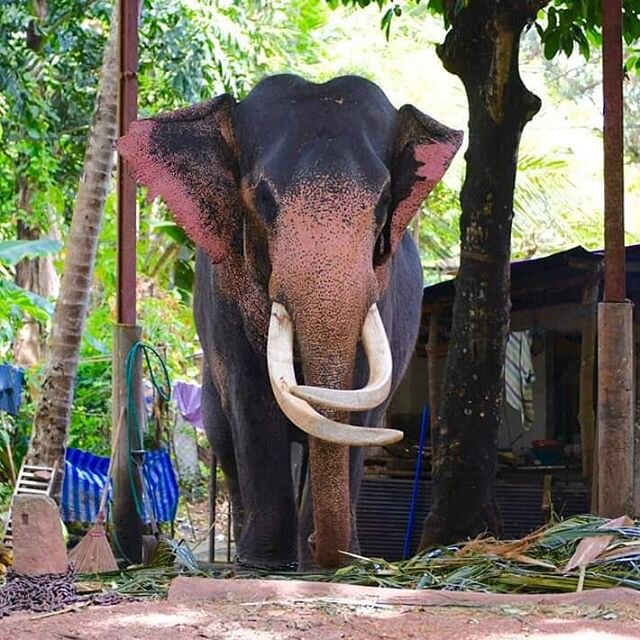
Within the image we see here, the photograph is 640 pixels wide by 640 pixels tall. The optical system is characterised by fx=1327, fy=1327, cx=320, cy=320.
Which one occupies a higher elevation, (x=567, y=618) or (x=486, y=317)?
(x=486, y=317)

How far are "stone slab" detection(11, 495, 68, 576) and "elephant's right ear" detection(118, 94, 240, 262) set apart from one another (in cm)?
138

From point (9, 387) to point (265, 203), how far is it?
308 inches

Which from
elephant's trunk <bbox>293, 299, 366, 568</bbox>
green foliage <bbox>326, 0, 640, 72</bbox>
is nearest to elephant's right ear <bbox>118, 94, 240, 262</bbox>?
elephant's trunk <bbox>293, 299, 366, 568</bbox>

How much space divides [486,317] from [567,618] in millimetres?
3516

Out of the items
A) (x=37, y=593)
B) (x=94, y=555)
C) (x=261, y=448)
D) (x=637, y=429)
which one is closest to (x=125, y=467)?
(x=94, y=555)

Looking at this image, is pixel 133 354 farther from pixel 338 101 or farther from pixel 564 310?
pixel 564 310

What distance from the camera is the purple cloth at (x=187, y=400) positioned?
1756 cm

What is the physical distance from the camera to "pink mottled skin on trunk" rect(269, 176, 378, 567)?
4.75 meters

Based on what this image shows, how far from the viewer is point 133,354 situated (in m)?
7.24

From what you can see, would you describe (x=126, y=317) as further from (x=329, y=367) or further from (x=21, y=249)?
(x=21, y=249)

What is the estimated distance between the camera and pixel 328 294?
4754 millimetres

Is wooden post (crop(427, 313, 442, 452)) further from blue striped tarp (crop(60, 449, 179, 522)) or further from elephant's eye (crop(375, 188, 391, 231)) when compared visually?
elephant's eye (crop(375, 188, 391, 231))

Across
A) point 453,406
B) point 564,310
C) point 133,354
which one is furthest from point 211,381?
point 564,310

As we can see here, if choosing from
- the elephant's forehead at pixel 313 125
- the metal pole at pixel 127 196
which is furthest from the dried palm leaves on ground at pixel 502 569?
the metal pole at pixel 127 196
